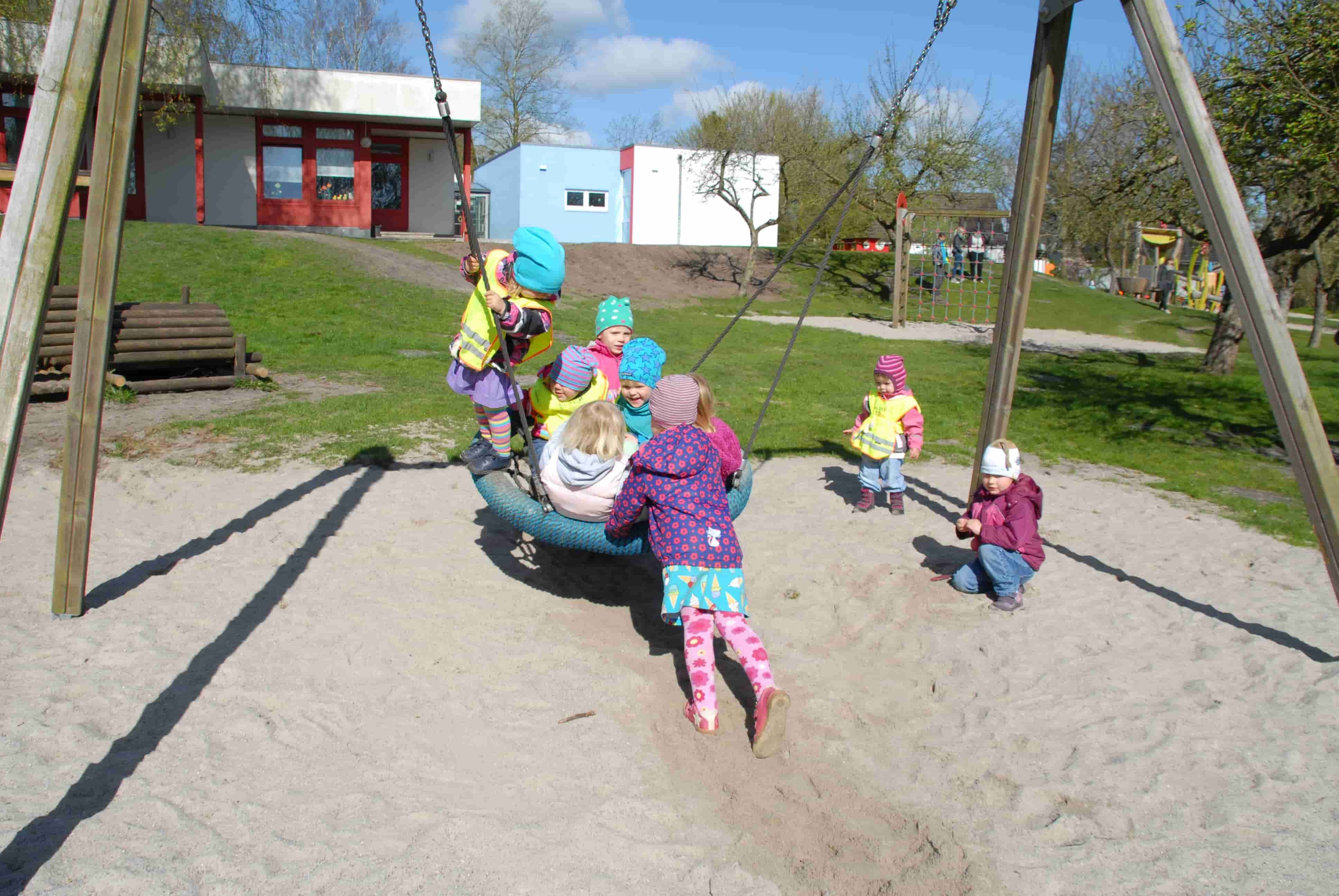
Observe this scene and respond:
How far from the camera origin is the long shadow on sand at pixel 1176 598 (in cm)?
449

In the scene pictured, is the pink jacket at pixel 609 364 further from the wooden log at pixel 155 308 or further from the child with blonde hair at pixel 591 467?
the wooden log at pixel 155 308

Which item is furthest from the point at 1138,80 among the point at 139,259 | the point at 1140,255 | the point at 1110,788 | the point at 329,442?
the point at 1140,255

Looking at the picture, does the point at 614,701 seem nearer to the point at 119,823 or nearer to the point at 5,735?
the point at 119,823

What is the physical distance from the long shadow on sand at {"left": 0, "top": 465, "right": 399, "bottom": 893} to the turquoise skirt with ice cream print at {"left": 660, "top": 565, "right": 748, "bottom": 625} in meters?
1.95

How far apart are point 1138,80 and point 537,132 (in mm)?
33793

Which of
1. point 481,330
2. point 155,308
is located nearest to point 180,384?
point 155,308

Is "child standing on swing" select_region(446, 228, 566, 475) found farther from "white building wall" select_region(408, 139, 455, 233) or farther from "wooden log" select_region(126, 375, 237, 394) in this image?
"white building wall" select_region(408, 139, 455, 233)

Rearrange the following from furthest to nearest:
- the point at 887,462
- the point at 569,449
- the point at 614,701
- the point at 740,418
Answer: the point at 740,418, the point at 887,462, the point at 569,449, the point at 614,701

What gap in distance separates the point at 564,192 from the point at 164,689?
3135cm

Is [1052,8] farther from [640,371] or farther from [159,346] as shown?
[159,346]

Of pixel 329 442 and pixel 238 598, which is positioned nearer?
pixel 238 598

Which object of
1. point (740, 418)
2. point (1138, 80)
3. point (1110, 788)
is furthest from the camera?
point (1138, 80)

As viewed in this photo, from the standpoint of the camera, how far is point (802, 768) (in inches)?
140

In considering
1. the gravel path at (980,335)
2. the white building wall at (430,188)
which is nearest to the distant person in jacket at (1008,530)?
the gravel path at (980,335)
